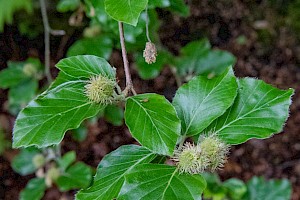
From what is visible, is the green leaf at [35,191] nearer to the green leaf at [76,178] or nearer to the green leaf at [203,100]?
the green leaf at [76,178]

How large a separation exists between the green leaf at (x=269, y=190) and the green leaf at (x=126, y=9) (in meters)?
1.01

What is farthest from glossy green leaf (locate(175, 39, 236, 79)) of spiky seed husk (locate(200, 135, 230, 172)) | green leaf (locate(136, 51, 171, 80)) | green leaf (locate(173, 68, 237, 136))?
spiky seed husk (locate(200, 135, 230, 172))

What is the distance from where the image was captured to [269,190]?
5.44ft

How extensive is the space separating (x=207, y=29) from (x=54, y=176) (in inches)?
65.0

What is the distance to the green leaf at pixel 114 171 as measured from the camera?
82cm

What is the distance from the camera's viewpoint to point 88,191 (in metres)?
0.83

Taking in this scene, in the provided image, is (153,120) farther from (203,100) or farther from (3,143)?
(3,143)

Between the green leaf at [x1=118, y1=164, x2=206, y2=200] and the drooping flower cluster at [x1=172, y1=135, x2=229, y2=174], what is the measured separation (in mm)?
15

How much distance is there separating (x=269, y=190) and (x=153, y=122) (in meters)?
0.93

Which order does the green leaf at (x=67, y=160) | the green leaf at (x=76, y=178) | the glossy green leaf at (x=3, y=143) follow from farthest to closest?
the glossy green leaf at (x=3, y=143) → the green leaf at (x=67, y=160) → the green leaf at (x=76, y=178)

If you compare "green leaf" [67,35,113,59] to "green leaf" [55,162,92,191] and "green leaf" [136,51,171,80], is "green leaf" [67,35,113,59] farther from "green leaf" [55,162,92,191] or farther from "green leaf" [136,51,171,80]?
"green leaf" [55,162,92,191]

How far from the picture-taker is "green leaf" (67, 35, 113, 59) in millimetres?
1640

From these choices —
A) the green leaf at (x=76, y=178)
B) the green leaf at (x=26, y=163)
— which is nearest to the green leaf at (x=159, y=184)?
the green leaf at (x=76, y=178)

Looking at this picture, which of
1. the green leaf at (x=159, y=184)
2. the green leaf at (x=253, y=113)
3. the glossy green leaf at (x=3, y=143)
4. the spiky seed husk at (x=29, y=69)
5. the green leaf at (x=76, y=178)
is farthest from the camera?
the glossy green leaf at (x=3, y=143)
